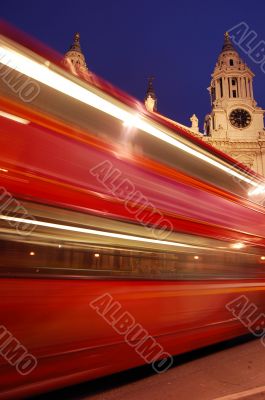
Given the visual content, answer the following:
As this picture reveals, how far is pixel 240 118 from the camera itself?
36.9 meters

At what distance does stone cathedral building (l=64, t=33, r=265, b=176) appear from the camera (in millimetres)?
34438

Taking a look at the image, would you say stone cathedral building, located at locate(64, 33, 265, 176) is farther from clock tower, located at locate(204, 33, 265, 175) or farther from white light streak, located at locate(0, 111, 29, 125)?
white light streak, located at locate(0, 111, 29, 125)

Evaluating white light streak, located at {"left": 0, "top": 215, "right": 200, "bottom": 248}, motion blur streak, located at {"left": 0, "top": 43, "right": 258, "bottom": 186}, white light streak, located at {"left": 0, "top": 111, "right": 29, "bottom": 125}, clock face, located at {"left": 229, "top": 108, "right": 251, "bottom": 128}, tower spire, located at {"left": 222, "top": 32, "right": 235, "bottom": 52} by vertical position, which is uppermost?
tower spire, located at {"left": 222, "top": 32, "right": 235, "bottom": 52}

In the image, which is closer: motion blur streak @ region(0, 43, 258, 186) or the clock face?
motion blur streak @ region(0, 43, 258, 186)

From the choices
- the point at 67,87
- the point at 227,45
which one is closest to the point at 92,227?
the point at 67,87

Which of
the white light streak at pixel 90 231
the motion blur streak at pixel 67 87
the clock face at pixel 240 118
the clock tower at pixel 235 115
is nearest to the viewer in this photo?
the white light streak at pixel 90 231

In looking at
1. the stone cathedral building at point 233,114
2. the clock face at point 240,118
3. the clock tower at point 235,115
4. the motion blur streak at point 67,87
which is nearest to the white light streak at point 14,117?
the motion blur streak at point 67,87

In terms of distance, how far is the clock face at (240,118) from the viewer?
120ft

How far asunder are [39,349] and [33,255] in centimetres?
87

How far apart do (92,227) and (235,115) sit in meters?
37.6

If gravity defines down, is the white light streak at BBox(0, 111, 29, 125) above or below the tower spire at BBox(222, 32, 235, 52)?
below

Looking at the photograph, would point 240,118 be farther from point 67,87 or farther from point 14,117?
point 14,117

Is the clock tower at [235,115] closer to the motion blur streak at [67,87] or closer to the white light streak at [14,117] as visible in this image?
the motion blur streak at [67,87]

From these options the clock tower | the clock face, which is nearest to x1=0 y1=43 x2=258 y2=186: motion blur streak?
the clock tower
